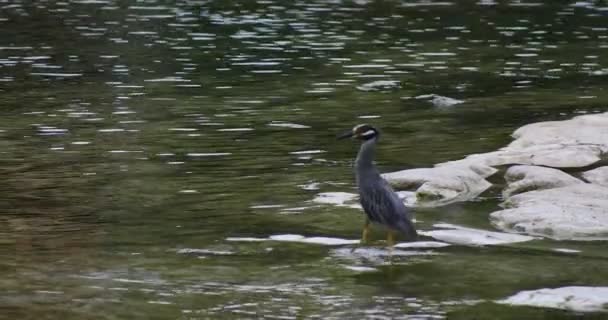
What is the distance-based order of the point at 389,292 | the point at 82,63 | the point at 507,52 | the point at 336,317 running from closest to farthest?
the point at 336,317 < the point at 389,292 < the point at 82,63 < the point at 507,52

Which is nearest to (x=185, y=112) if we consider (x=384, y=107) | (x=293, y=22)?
(x=384, y=107)

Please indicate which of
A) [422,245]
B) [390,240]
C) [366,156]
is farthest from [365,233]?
[366,156]

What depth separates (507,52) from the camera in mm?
33125

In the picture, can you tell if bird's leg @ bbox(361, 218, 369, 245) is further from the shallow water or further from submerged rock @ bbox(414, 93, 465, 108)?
submerged rock @ bbox(414, 93, 465, 108)

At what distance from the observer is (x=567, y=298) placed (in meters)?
11.7

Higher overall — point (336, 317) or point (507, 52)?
point (336, 317)

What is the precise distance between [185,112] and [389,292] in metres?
12.0

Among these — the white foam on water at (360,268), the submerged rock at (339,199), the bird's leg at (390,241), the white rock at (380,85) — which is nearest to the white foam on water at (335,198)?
the submerged rock at (339,199)

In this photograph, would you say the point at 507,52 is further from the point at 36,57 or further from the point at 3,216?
the point at 3,216

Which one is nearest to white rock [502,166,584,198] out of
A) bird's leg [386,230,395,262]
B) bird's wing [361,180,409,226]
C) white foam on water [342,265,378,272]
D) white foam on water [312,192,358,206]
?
white foam on water [312,192,358,206]

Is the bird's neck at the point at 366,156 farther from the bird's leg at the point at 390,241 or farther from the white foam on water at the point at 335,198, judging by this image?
the white foam on water at the point at 335,198

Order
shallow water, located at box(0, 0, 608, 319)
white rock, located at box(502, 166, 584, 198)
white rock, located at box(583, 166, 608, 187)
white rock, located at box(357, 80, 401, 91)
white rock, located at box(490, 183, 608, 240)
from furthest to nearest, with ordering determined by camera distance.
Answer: white rock, located at box(357, 80, 401, 91), white rock, located at box(583, 166, 608, 187), white rock, located at box(502, 166, 584, 198), white rock, located at box(490, 183, 608, 240), shallow water, located at box(0, 0, 608, 319)

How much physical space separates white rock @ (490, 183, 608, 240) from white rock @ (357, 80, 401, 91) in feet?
37.0

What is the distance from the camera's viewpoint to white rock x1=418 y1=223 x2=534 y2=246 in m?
13.9
